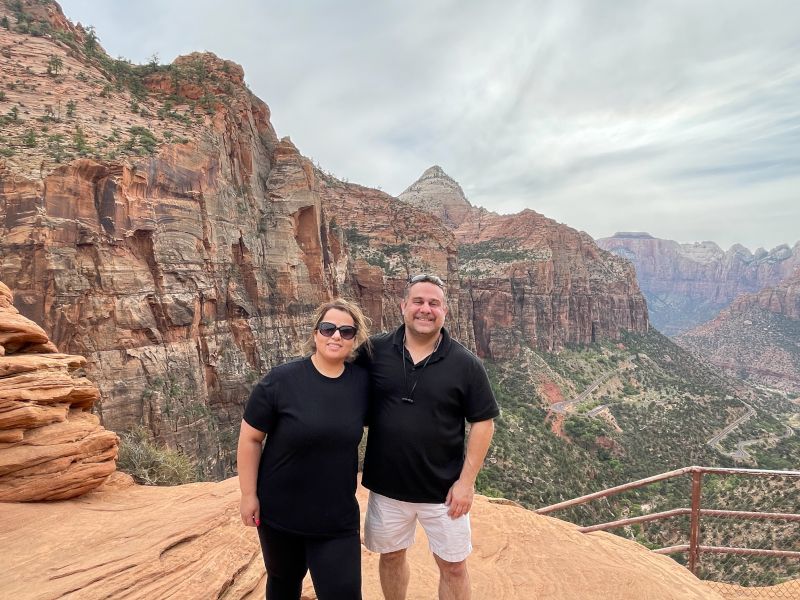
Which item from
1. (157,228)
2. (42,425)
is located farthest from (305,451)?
(157,228)

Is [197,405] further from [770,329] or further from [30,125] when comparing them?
[770,329]

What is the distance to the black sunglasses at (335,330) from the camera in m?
2.97

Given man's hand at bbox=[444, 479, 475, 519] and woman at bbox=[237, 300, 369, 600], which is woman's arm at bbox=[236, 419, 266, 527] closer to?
woman at bbox=[237, 300, 369, 600]

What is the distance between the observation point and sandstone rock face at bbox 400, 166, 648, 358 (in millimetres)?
68250

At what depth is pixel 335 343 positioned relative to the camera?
2.95 meters

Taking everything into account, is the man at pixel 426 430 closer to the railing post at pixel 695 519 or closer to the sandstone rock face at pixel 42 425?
the railing post at pixel 695 519

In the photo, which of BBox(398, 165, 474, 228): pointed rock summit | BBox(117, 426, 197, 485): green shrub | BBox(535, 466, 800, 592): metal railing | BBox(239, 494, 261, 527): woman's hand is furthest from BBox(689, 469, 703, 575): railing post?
BBox(398, 165, 474, 228): pointed rock summit

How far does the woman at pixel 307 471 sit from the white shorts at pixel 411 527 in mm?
414

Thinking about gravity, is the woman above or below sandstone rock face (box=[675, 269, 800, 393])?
above

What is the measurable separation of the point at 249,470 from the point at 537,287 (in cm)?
7773

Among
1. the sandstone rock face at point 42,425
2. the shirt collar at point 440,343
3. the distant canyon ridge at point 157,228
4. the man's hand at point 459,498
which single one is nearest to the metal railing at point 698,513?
the man's hand at point 459,498

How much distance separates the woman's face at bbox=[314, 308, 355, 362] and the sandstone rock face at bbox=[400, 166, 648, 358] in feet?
187

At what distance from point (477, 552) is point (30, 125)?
→ 22.3 metres

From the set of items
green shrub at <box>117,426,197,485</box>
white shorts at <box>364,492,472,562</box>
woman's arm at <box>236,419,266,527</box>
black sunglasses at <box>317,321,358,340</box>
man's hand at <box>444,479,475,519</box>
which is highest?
black sunglasses at <box>317,321,358,340</box>
